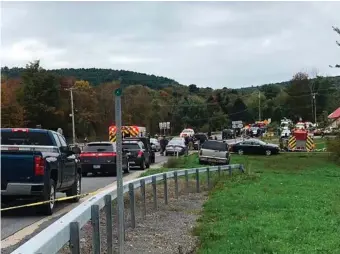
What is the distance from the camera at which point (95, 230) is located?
6.76 m

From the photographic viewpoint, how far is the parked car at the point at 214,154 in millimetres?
37906

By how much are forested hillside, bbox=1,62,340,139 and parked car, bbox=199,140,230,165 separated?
6.19 m

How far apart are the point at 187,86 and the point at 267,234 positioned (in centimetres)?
16742

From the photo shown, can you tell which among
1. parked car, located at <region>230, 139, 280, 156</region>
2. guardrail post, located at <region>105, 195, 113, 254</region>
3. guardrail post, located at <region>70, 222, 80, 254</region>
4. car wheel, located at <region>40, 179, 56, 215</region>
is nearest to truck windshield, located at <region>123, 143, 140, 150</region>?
car wheel, located at <region>40, 179, 56, 215</region>

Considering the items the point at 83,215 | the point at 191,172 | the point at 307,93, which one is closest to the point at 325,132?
the point at 191,172

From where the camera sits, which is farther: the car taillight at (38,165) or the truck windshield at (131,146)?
the truck windshield at (131,146)

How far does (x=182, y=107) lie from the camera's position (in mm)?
128500

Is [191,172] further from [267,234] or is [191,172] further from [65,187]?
A: [267,234]

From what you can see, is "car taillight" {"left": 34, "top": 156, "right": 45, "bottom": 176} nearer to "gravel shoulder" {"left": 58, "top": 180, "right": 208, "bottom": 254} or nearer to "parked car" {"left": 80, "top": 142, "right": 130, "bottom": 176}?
"gravel shoulder" {"left": 58, "top": 180, "right": 208, "bottom": 254}

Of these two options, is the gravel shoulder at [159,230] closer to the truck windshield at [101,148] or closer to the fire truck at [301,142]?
the truck windshield at [101,148]

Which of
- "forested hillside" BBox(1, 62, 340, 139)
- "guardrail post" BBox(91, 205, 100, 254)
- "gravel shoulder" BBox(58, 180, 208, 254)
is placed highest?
"forested hillside" BBox(1, 62, 340, 139)

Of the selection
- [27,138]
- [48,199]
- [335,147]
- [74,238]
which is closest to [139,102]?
[335,147]

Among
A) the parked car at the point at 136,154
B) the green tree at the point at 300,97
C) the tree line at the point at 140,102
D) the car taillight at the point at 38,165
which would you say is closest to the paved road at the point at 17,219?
the car taillight at the point at 38,165

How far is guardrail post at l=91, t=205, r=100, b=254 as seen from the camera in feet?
21.8
